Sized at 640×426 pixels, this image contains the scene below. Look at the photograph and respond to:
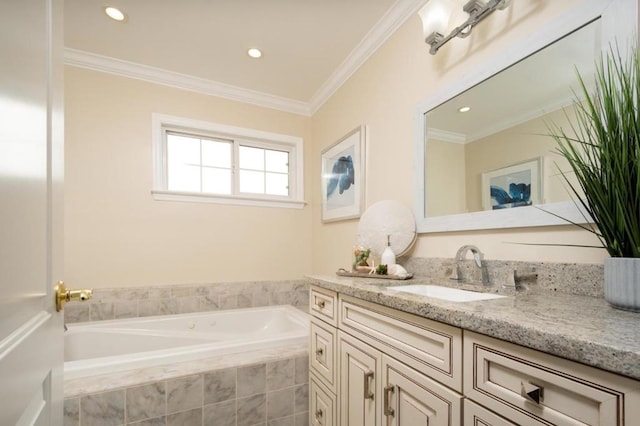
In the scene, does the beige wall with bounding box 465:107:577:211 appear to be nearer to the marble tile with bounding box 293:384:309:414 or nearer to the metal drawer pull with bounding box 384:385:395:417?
the metal drawer pull with bounding box 384:385:395:417

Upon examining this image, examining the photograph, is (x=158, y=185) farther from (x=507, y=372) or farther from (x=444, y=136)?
(x=507, y=372)

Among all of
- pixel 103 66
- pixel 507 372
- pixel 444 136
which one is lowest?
pixel 507 372

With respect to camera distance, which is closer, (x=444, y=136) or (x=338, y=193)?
(x=444, y=136)

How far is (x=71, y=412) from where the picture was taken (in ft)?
4.21

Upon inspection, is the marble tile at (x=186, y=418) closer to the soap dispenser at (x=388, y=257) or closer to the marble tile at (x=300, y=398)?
the marble tile at (x=300, y=398)

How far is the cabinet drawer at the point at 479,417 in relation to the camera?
2.10 feet

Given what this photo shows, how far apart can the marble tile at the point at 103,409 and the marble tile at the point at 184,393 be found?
0.66 feet

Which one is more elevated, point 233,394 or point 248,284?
point 248,284

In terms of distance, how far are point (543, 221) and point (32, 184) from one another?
1.42 metres

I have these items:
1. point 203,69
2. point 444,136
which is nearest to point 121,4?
point 203,69

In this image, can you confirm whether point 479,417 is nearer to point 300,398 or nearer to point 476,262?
point 476,262

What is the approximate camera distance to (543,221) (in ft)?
3.43

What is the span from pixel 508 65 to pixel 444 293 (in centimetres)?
97

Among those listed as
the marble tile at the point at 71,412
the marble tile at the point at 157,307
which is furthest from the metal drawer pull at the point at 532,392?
the marble tile at the point at 157,307
